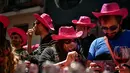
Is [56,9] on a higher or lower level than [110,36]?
lower

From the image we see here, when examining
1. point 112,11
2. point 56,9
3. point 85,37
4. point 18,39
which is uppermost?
point 112,11

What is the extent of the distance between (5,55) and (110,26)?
0.91 m

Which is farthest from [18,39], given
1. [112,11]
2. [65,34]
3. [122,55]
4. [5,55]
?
[122,55]

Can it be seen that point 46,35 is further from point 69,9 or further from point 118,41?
point 69,9

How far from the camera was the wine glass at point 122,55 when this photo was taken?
2.45 meters

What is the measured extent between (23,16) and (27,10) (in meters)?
0.52

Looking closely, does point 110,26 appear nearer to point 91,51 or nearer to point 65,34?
point 91,51

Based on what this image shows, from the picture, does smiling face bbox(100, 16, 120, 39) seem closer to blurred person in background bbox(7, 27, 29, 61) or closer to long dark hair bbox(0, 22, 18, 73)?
long dark hair bbox(0, 22, 18, 73)

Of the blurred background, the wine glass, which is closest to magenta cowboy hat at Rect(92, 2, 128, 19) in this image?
the wine glass

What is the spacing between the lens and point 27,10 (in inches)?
551

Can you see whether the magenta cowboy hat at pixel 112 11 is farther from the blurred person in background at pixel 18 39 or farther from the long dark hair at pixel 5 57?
the blurred person in background at pixel 18 39

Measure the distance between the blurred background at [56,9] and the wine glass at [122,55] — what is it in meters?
6.29

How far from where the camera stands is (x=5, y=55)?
3061 mm

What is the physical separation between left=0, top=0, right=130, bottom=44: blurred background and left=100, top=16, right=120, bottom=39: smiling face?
18.8ft
